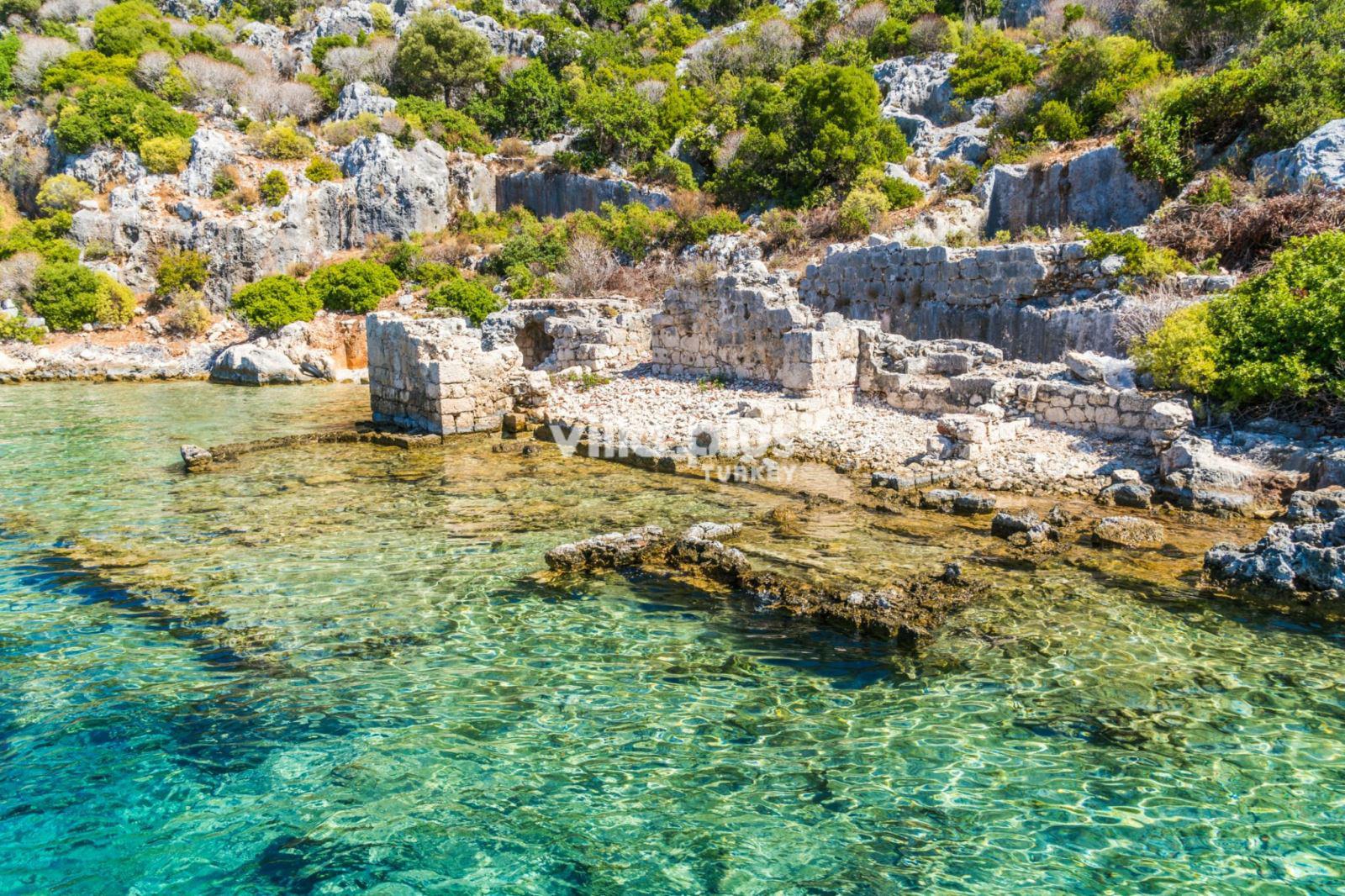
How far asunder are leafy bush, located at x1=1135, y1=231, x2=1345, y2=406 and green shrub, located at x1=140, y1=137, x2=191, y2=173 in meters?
37.0

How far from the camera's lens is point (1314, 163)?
15961 millimetres

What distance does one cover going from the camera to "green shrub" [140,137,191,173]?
3409 centimetres

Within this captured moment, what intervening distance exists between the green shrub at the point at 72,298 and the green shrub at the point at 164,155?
7.25 m

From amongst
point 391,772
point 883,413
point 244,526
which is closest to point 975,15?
point 883,413

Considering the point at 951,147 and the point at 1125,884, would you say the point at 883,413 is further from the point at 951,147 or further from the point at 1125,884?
the point at 951,147

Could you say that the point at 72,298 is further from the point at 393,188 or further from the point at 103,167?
the point at 393,188

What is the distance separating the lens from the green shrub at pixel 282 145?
118 ft

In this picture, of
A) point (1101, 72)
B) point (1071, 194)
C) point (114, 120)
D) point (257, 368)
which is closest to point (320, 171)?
point (114, 120)

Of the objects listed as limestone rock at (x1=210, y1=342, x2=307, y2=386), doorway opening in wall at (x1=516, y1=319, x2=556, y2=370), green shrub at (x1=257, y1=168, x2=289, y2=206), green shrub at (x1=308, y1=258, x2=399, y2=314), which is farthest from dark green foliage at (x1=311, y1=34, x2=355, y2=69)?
doorway opening in wall at (x1=516, y1=319, x2=556, y2=370)

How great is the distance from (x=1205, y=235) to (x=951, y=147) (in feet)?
46.2

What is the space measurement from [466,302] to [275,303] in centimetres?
621

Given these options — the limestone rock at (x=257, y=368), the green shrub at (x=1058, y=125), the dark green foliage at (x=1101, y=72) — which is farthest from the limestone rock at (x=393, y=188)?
the dark green foliage at (x=1101, y=72)

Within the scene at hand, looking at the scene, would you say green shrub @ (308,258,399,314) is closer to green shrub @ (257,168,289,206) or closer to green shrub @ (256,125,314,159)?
green shrub @ (257,168,289,206)

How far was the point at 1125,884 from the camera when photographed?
152 inches
